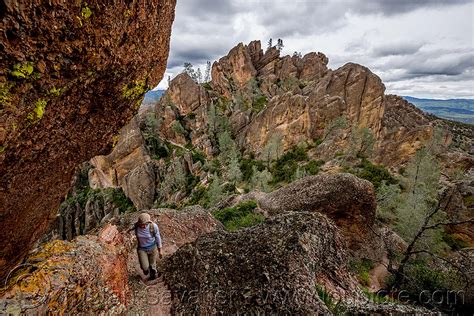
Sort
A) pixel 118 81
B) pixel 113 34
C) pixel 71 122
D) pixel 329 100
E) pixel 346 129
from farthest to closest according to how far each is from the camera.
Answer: pixel 329 100
pixel 346 129
pixel 118 81
pixel 71 122
pixel 113 34

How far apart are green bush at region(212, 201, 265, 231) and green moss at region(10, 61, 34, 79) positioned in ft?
68.3

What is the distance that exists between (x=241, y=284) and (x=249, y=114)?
92417mm

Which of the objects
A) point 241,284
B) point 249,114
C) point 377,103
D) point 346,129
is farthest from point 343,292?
point 249,114

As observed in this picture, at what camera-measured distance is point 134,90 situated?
724 cm

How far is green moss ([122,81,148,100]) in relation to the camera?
698 centimetres

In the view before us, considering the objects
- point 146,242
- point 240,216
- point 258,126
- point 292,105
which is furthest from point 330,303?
point 258,126

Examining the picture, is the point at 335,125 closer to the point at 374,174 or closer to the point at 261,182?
the point at 374,174

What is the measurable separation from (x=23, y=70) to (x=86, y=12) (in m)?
1.56

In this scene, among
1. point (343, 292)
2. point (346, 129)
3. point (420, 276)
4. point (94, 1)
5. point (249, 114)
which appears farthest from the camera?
point (249, 114)

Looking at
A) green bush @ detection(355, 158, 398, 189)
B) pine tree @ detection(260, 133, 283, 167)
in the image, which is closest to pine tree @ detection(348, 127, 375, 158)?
green bush @ detection(355, 158, 398, 189)

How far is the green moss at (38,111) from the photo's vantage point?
4.50 meters

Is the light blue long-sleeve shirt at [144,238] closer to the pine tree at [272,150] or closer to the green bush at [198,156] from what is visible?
the pine tree at [272,150]

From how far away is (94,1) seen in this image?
4793 mm

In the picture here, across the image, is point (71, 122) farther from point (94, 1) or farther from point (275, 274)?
point (275, 274)
